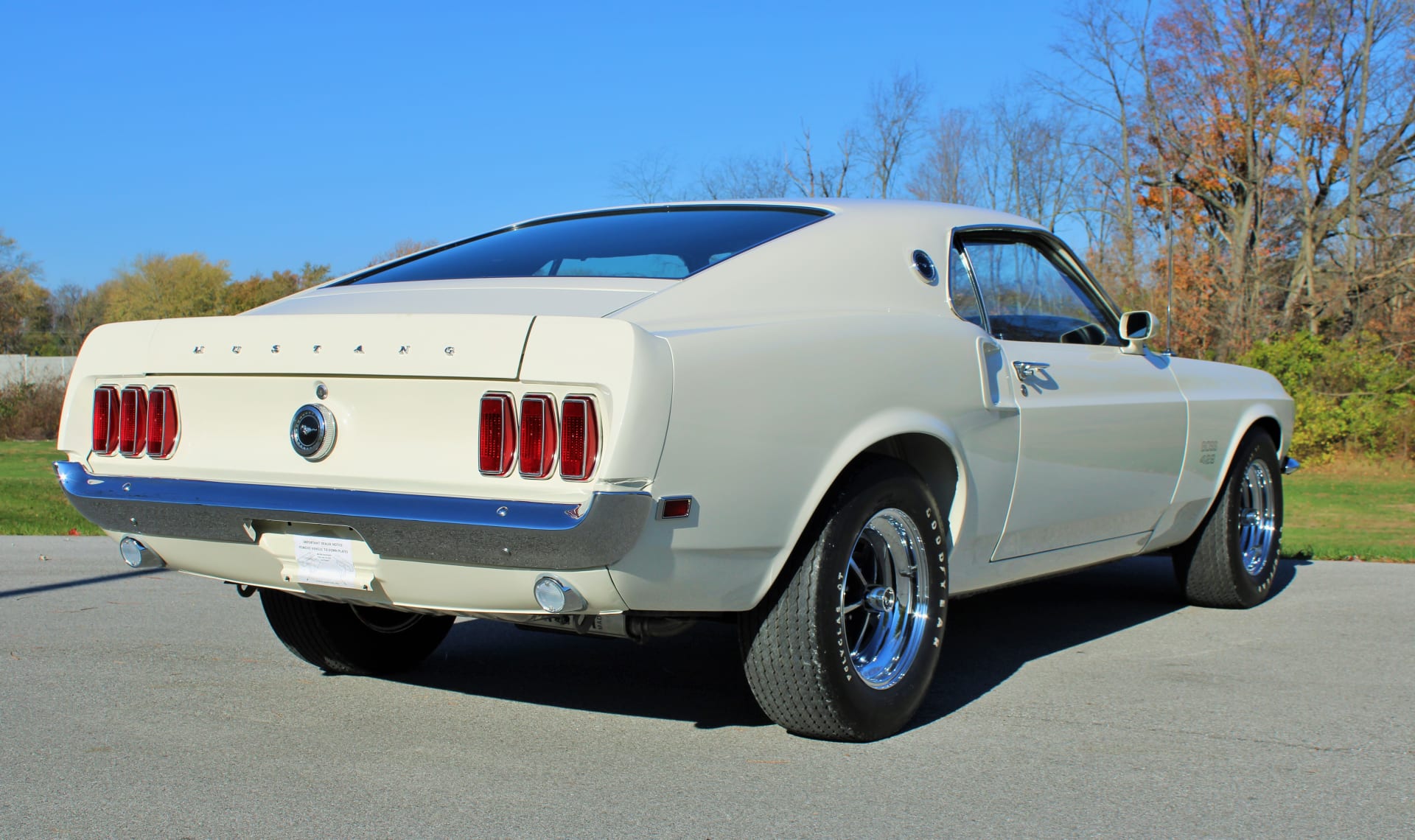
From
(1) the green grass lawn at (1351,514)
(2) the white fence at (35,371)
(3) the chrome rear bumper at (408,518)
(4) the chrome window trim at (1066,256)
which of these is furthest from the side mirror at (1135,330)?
(2) the white fence at (35,371)

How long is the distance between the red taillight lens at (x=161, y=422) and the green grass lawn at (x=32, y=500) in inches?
102

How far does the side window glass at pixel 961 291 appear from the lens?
4.10m

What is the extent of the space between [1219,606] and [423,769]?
4084mm

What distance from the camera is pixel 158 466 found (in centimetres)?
342

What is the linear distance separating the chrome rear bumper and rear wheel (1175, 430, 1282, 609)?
3.71m

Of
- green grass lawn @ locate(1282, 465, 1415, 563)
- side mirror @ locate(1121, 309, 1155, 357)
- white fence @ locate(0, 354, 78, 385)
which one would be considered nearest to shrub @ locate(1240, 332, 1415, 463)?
green grass lawn @ locate(1282, 465, 1415, 563)

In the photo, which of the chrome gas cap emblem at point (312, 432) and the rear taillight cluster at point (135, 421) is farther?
the rear taillight cluster at point (135, 421)

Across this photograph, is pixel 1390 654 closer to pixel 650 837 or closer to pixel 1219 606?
pixel 1219 606

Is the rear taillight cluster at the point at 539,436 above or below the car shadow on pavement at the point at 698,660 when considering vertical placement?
above

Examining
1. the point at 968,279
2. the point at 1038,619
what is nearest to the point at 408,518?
the point at 968,279

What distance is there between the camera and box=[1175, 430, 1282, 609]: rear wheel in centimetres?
570

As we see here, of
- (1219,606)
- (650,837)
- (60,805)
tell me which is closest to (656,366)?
(650,837)

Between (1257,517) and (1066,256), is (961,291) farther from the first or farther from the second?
(1257,517)

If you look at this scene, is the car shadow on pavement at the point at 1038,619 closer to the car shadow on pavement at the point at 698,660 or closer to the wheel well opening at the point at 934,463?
the car shadow on pavement at the point at 698,660
